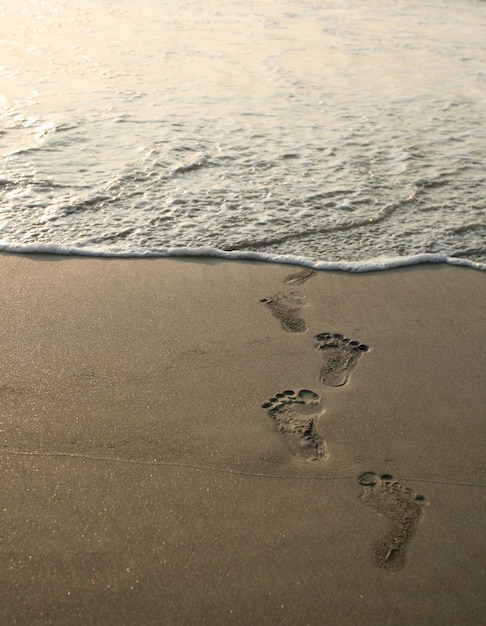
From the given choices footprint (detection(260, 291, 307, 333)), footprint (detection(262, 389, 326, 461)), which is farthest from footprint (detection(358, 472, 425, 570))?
footprint (detection(260, 291, 307, 333))

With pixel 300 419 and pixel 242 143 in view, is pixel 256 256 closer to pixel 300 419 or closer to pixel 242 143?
pixel 300 419

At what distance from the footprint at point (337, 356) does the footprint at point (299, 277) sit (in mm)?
527

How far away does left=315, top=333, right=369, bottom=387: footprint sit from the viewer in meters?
2.62

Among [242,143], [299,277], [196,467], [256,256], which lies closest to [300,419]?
[196,467]

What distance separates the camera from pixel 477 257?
3701 mm

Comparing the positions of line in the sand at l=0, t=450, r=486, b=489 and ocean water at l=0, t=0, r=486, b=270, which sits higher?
line in the sand at l=0, t=450, r=486, b=489

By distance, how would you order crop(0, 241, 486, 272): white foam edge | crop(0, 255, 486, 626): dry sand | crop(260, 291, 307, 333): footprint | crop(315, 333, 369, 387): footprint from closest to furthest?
1. crop(0, 255, 486, 626): dry sand
2. crop(315, 333, 369, 387): footprint
3. crop(260, 291, 307, 333): footprint
4. crop(0, 241, 486, 272): white foam edge

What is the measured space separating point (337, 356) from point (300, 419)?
449 millimetres

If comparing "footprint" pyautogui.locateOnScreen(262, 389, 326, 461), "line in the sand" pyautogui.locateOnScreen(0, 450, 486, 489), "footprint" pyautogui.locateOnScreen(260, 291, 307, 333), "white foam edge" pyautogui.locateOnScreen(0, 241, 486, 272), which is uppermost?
"line in the sand" pyautogui.locateOnScreen(0, 450, 486, 489)

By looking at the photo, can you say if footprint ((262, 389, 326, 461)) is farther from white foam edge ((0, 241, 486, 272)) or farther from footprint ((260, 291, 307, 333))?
white foam edge ((0, 241, 486, 272))

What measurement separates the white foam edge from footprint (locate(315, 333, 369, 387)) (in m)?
0.73

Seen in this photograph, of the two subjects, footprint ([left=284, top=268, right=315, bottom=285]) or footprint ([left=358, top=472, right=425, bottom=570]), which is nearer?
footprint ([left=358, top=472, right=425, bottom=570])

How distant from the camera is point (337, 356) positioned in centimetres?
276

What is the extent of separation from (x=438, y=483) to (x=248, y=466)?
58 cm
